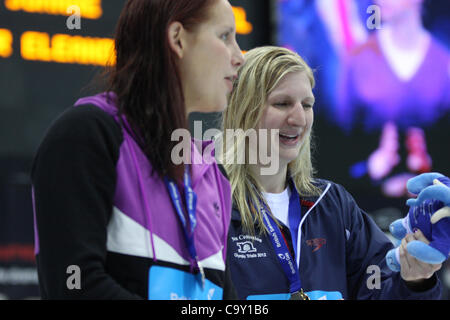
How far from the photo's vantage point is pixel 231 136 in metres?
2.05

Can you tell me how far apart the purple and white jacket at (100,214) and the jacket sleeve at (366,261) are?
0.77m

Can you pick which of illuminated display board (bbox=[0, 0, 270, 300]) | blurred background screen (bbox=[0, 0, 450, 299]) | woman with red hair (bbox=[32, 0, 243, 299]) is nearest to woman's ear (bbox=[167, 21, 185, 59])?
woman with red hair (bbox=[32, 0, 243, 299])

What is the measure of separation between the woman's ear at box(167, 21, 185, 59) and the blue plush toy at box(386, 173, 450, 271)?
26.2 inches

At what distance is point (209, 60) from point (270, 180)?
0.82m

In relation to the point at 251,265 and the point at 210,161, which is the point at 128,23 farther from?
the point at 251,265

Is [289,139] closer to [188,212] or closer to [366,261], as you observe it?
[366,261]

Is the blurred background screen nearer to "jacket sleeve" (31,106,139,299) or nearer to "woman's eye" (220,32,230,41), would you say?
"woman's eye" (220,32,230,41)

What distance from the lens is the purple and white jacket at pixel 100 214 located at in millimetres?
1019

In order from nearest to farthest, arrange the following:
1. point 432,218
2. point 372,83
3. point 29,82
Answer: point 432,218, point 29,82, point 372,83

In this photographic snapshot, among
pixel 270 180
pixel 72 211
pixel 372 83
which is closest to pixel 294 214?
pixel 270 180

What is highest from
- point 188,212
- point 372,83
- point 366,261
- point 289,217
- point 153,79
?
point 153,79

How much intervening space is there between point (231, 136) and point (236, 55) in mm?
784

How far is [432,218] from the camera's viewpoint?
1512mm

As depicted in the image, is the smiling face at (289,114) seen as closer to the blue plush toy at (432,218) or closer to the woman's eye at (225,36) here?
the blue plush toy at (432,218)
